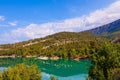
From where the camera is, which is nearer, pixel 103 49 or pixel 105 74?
pixel 105 74

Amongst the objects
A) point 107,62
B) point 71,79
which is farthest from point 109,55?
point 71,79

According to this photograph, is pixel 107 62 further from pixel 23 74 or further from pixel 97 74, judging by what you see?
pixel 23 74

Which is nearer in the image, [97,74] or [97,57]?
[97,74]

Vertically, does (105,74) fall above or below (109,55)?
below

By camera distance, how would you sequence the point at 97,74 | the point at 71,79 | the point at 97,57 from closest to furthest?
the point at 97,74
the point at 97,57
the point at 71,79

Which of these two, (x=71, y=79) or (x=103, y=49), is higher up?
(x=103, y=49)

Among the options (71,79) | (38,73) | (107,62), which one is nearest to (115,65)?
(107,62)

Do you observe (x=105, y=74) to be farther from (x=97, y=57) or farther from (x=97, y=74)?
(x=97, y=57)

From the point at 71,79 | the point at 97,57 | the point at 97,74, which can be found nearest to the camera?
the point at 97,74
